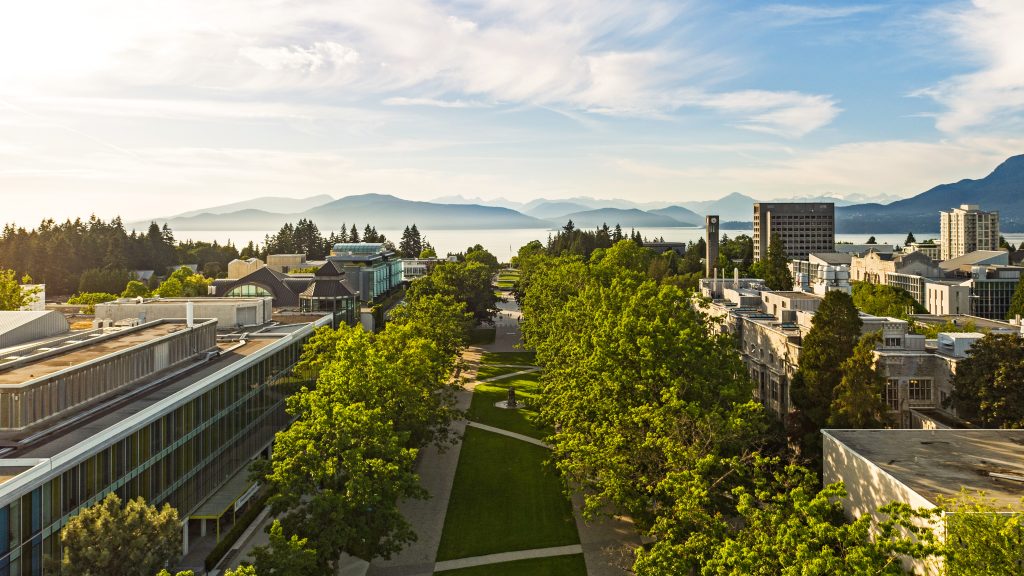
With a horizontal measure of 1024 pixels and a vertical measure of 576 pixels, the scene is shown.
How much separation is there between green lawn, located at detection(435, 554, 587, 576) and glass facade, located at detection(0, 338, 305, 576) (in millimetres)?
12345

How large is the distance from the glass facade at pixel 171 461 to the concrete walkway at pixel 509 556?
11.8m

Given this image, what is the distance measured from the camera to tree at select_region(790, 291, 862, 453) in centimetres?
3789

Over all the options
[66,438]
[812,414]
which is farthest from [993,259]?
[66,438]

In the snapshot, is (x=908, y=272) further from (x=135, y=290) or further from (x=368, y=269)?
(x=135, y=290)

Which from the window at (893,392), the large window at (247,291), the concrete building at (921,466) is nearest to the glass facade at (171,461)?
the large window at (247,291)

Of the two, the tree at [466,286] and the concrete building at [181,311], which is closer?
the concrete building at [181,311]

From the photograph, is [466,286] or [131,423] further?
[466,286]

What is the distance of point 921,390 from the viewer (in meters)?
40.8

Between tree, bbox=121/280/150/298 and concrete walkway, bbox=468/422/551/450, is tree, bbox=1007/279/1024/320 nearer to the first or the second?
concrete walkway, bbox=468/422/551/450

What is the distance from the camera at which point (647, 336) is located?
3372cm

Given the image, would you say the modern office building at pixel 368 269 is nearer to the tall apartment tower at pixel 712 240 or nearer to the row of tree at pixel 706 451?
the row of tree at pixel 706 451

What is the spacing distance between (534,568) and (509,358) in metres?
49.8

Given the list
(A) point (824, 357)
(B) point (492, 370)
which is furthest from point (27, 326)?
(B) point (492, 370)

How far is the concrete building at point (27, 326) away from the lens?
39281 millimetres
